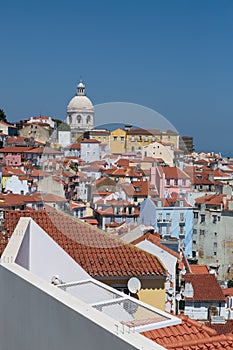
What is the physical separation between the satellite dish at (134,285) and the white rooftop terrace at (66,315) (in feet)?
3.00

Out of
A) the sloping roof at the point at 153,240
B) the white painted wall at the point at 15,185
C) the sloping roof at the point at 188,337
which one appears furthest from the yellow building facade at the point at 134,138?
the white painted wall at the point at 15,185

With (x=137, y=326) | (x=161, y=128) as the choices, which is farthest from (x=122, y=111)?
(x=137, y=326)

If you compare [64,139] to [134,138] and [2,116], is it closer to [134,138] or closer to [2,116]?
[134,138]

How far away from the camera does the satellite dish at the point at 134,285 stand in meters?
4.58

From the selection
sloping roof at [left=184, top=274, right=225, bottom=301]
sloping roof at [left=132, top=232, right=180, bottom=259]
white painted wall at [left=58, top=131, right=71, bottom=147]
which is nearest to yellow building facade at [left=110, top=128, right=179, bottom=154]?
white painted wall at [left=58, top=131, right=71, bottom=147]

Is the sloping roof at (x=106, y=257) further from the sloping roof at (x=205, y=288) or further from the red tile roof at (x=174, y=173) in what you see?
the sloping roof at (x=205, y=288)

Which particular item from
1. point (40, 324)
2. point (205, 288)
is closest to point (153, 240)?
point (40, 324)

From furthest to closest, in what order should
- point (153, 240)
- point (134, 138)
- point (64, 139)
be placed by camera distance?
point (153, 240), point (64, 139), point (134, 138)

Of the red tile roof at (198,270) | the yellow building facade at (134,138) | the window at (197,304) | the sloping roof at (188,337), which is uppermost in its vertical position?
the yellow building facade at (134,138)

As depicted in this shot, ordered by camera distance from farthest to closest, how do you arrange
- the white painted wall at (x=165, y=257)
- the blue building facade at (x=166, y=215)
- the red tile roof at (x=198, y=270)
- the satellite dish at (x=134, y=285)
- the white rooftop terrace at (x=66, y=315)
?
the red tile roof at (x=198, y=270), the white painted wall at (x=165, y=257), the satellite dish at (x=134, y=285), the blue building facade at (x=166, y=215), the white rooftop terrace at (x=66, y=315)

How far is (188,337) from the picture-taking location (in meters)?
2.47

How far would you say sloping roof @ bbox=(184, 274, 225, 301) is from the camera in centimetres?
1211

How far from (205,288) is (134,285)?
8608 millimetres

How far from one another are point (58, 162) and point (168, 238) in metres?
0.99
